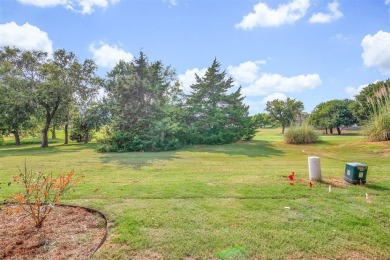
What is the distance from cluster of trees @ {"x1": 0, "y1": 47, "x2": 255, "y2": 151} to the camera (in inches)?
693

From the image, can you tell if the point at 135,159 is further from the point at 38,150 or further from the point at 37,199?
the point at 38,150

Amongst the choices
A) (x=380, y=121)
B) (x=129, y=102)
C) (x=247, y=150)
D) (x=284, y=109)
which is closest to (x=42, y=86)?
(x=129, y=102)

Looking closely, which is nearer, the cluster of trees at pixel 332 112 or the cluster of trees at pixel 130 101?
the cluster of trees at pixel 130 101

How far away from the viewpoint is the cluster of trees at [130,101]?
1759 cm

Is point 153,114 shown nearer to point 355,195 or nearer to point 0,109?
point 0,109

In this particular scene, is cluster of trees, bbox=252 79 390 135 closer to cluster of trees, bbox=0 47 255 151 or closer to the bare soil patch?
cluster of trees, bbox=0 47 255 151

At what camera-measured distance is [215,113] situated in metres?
20.2

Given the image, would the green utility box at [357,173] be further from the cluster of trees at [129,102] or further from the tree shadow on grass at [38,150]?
the tree shadow on grass at [38,150]

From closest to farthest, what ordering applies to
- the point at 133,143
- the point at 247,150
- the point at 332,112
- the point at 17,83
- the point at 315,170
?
the point at 315,170
the point at 247,150
the point at 133,143
the point at 17,83
the point at 332,112

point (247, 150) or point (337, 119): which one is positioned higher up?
point (337, 119)

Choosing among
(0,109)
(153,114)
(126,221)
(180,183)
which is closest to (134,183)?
(180,183)

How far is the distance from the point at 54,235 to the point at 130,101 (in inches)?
623

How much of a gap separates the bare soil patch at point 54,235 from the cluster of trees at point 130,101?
40.5 ft

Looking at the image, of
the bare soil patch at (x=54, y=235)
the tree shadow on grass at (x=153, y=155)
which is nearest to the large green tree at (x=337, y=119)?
the tree shadow on grass at (x=153, y=155)
